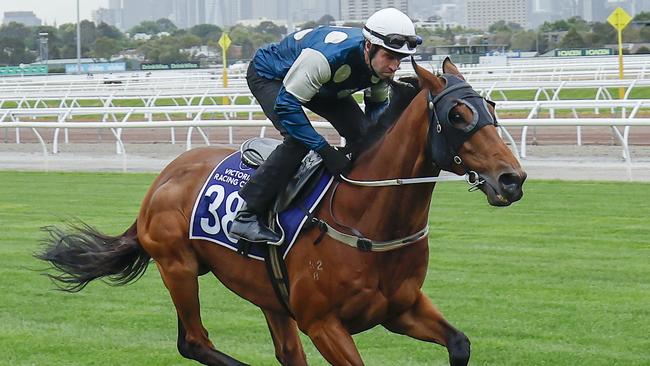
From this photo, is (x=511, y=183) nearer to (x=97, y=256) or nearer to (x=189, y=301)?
(x=189, y=301)

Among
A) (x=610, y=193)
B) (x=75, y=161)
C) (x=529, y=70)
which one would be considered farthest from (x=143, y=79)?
(x=610, y=193)

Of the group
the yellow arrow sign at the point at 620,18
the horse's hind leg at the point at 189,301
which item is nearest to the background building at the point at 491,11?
the yellow arrow sign at the point at 620,18

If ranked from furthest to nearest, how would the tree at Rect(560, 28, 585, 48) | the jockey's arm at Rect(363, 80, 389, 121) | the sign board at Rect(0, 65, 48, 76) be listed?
the tree at Rect(560, 28, 585, 48)
the sign board at Rect(0, 65, 48, 76)
the jockey's arm at Rect(363, 80, 389, 121)

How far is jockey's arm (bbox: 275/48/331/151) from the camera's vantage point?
4.68m

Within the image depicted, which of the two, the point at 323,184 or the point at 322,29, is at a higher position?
the point at 322,29

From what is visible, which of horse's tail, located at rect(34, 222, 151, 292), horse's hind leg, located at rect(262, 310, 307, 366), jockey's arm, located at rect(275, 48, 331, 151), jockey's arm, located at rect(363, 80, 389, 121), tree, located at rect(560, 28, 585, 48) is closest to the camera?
jockey's arm, located at rect(275, 48, 331, 151)

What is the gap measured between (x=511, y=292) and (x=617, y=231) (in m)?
2.61

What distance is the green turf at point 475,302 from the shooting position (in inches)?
237

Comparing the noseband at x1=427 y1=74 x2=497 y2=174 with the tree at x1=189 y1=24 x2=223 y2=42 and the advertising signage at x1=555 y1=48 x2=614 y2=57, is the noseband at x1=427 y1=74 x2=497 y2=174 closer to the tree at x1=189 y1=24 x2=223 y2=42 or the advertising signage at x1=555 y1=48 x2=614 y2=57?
→ the advertising signage at x1=555 y1=48 x2=614 y2=57

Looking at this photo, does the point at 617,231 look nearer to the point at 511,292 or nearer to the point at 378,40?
the point at 511,292

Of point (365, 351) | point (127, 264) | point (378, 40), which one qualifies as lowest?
point (365, 351)

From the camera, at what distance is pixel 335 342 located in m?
4.60

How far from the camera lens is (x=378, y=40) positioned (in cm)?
452

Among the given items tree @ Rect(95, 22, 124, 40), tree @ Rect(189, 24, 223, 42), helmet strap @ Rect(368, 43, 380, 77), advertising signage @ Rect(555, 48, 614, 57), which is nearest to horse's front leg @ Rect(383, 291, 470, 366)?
helmet strap @ Rect(368, 43, 380, 77)
